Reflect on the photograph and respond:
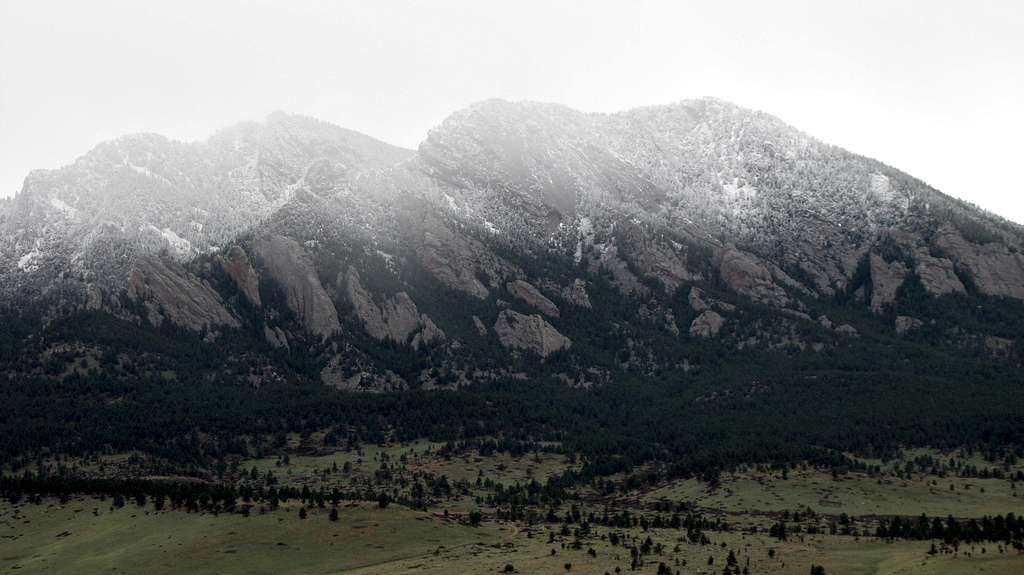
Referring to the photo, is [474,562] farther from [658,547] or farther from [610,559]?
[658,547]

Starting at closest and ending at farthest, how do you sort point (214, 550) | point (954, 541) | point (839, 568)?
point (839, 568) < point (954, 541) < point (214, 550)

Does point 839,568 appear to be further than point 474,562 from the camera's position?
No

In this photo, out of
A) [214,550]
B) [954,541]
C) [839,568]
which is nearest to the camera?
[839,568]

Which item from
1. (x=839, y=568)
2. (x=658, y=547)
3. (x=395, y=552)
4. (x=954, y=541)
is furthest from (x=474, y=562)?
(x=954, y=541)

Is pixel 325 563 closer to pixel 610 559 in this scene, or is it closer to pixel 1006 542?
pixel 610 559

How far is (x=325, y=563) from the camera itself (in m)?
184

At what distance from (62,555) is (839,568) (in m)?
150

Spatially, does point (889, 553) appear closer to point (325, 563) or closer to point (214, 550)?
point (325, 563)

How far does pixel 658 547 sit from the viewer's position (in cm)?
19100

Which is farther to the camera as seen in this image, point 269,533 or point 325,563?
point 269,533

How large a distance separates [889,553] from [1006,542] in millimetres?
20130

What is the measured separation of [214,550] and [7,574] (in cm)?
3748

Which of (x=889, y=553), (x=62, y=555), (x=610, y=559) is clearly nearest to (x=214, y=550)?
(x=62, y=555)

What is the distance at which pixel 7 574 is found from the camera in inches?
7101
